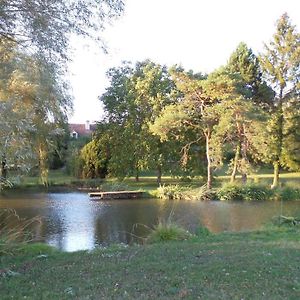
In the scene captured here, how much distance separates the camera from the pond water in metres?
12.6

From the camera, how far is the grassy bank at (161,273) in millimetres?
4434

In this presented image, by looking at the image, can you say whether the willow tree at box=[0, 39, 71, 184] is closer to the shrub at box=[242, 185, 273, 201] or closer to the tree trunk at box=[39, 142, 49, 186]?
the tree trunk at box=[39, 142, 49, 186]

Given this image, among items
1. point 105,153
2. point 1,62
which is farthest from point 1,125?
point 105,153

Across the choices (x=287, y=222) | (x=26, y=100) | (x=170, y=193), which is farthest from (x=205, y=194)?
(x=26, y=100)

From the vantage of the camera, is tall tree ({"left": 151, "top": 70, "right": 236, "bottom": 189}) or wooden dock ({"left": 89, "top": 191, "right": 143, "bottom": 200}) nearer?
tall tree ({"left": 151, "top": 70, "right": 236, "bottom": 189})

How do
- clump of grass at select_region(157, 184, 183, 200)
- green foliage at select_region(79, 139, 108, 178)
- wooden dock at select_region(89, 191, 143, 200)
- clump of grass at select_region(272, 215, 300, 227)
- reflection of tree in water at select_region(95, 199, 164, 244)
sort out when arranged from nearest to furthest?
clump of grass at select_region(272, 215, 300, 227) < reflection of tree in water at select_region(95, 199, 164, 244) < clump of grass at select_region(157, 184, 183, 200) < wooden dock at select_region(89, 191, 143, 200) < green foliage at select_region(79, 139, 108, 178)

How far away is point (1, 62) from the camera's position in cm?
776

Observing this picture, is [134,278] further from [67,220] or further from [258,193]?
[258,193]

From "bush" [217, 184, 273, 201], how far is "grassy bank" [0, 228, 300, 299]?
15652mm

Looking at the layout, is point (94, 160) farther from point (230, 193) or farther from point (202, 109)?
point (230, 193)

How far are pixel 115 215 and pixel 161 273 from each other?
12192 millimetres

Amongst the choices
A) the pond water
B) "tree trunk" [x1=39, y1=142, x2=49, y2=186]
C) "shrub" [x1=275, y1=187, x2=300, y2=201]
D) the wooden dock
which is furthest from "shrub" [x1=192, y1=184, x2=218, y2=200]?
"tree trunk" [x1=39, y1=142, x2=49, y2=186]

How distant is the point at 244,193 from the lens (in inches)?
922

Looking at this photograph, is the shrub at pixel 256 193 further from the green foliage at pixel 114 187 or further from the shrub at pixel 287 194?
the green foliage at pixel 114 187
